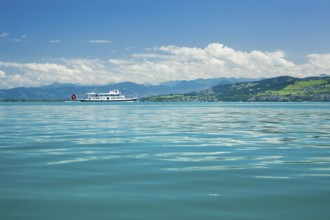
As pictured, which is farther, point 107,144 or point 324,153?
point 107,144

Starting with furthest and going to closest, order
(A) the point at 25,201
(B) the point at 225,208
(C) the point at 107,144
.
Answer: (C) the point at 107,144
(A) the point at 25,201
(B) the point at 225,208

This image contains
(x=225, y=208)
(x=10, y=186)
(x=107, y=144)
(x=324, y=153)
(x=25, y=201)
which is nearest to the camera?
(x=225, y=208)

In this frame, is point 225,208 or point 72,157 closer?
point 225,208

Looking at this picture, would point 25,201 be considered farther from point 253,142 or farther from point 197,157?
point 253,142

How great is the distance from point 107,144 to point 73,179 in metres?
13.5

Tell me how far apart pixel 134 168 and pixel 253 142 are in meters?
14.7

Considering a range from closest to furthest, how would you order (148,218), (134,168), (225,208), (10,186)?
(148,218) → (225,208) → (10,186) → (134,168)

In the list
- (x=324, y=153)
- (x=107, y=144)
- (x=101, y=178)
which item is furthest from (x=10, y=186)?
(x=324, y=153)

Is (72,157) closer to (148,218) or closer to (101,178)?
(101,178)

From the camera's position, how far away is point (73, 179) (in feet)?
52.6

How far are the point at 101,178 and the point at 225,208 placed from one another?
21.6ft

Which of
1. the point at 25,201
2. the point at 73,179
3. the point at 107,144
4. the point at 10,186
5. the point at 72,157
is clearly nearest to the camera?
the point at 25,201

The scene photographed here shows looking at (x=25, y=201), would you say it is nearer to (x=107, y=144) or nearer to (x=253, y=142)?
(x=107, y=144)

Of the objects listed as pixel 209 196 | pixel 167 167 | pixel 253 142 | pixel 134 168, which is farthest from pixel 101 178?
pixel 253 142
